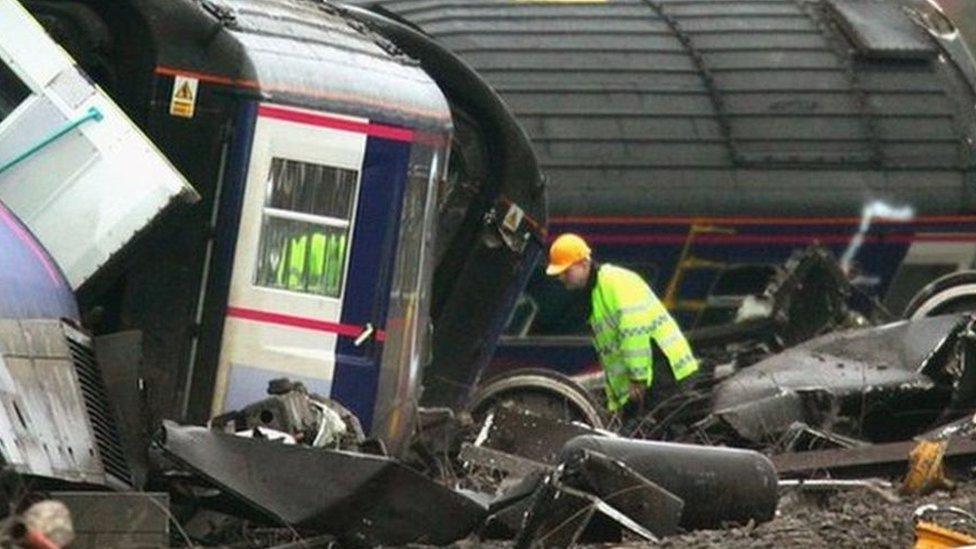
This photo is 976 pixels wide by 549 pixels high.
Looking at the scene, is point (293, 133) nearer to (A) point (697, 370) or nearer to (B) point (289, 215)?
(B) point (289, 215)

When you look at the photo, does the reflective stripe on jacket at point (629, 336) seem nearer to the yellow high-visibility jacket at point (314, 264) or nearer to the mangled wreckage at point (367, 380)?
the mangled wreckage at point (367, 380)

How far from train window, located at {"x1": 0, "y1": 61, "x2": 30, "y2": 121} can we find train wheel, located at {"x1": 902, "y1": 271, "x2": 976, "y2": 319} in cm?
729

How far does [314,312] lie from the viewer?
36.1ft

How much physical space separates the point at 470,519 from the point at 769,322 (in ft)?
28.4

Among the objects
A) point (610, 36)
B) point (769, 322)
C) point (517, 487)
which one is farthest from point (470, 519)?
point (610, 36)

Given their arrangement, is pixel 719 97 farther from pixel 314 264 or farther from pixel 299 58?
pixel 314 264

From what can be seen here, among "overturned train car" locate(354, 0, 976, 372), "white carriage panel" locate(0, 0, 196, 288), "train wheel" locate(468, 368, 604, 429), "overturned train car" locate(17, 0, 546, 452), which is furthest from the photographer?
"overturned train car" locate(354, 0, 976, 372)

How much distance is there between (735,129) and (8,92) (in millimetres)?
10161

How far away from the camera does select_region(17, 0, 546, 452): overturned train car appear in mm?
10602

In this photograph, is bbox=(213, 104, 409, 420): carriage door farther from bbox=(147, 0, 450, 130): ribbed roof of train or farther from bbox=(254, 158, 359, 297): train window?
bbox=(147, 0, 450, 130): ribbed roof of train

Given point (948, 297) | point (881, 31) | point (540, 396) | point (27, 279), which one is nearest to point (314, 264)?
point (27, 279)

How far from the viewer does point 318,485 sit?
893 centimetres

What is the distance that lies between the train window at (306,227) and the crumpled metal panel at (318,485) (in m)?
1.96

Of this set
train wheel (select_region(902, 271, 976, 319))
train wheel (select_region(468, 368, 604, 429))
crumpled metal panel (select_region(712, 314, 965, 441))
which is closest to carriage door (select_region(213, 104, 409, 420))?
crumpled metal panel (select_region(712, 314, 965, 441))
